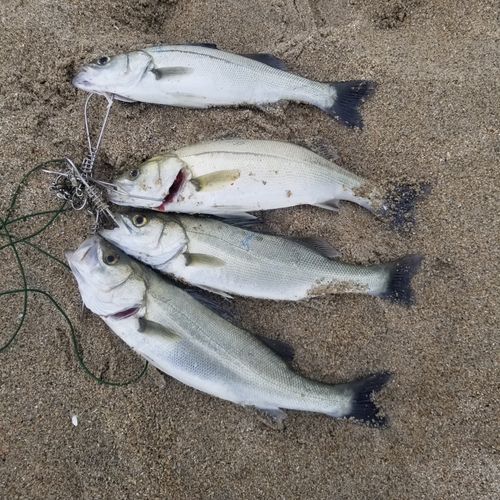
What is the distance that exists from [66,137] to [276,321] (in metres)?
2.11

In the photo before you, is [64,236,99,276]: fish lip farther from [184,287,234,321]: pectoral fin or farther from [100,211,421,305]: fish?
[184,287,234,321]: pectoral fin

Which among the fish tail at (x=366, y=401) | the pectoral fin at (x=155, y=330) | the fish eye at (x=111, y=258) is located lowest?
the fish tail at (x=366, y=401)

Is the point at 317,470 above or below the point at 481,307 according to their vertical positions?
below

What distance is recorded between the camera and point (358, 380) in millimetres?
3109

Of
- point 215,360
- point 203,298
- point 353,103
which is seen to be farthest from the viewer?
point 353,103

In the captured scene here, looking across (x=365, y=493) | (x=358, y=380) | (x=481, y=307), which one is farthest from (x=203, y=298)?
(x=481, y=307)

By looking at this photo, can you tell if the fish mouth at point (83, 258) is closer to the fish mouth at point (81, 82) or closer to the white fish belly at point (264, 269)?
the white fish belly at point (264, 269)

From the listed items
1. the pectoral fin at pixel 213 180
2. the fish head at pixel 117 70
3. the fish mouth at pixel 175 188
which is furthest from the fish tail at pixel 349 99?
the fish head at pixel 117 70

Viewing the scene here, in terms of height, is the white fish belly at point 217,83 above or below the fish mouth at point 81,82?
above

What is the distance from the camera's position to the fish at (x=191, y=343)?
286 centimetres

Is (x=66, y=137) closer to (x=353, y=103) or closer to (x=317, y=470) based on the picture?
(x=353, y=103)

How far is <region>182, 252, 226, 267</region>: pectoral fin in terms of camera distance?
9.82ft

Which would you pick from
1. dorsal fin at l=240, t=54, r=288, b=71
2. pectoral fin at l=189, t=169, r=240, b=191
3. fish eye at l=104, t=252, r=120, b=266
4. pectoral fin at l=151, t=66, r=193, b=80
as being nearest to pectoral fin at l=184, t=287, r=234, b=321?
fish eye at l=104, t=252, r=120, b=266

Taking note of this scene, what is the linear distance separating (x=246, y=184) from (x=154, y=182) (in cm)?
66
